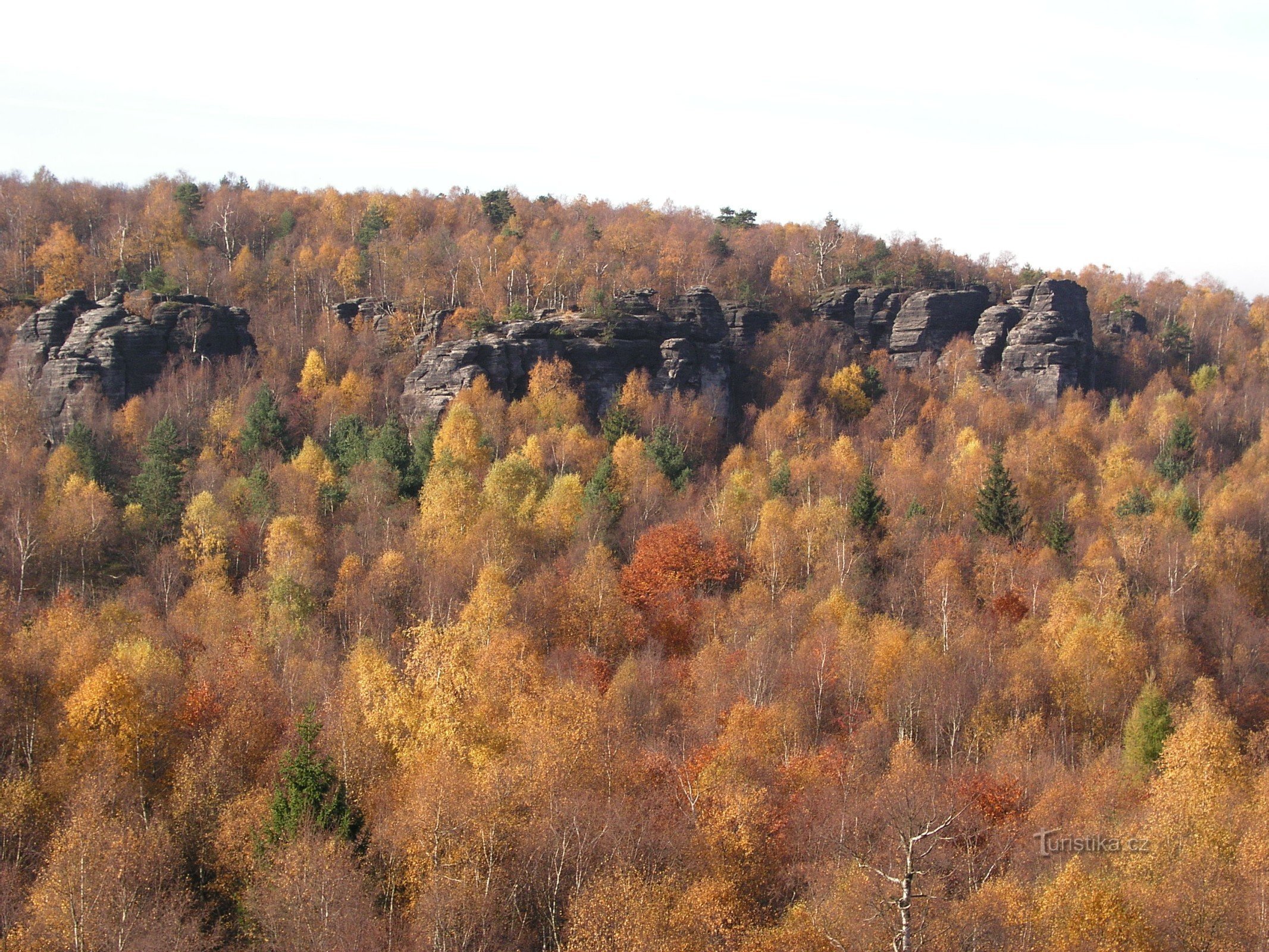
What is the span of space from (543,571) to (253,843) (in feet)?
78.2

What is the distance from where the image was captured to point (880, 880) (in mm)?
30656

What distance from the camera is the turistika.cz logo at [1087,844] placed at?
32781 millimetres

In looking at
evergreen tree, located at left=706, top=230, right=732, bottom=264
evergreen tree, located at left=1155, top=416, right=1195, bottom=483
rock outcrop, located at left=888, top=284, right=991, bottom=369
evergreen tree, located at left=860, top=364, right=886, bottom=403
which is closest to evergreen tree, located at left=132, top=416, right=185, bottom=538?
evergreen tree, located at left=860, top=364, right=886, bottom=403

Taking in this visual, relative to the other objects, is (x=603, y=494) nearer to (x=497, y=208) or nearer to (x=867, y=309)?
(x=867, y=309)

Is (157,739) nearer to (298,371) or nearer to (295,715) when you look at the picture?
(295,715)

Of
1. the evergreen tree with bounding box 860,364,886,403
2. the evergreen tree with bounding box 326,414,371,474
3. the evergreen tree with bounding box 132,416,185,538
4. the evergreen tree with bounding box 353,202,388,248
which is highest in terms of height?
the evergreen tree with bounding box 353,202,388,248

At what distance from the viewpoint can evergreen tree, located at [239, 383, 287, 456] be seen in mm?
66688

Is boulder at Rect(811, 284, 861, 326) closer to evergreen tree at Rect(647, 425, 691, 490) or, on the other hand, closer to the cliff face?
the cliff face

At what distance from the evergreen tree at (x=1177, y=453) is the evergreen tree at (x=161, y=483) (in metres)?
57.9

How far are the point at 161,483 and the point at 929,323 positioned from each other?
55.1 meters

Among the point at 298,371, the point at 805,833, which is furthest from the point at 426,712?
the point at 298,371

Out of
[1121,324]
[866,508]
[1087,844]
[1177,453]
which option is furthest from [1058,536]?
[1121,324]

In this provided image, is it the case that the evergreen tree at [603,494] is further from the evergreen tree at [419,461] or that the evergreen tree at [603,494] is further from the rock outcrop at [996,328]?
the rock outcrop at [996,328]

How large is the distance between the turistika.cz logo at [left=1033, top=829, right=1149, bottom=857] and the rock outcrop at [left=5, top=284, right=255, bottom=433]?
61493 millimetres
